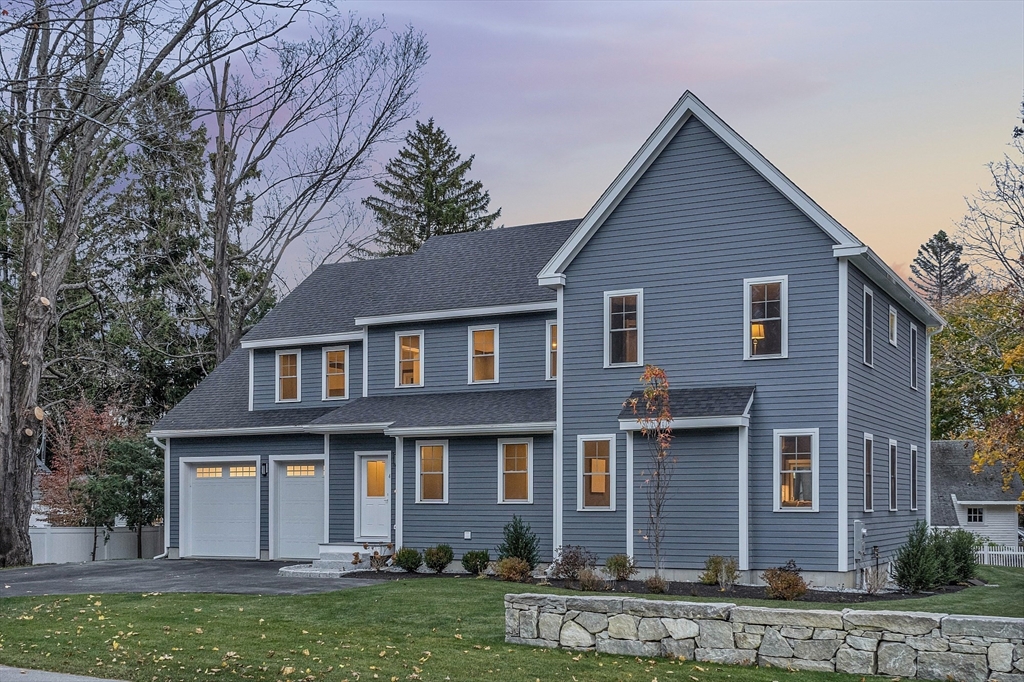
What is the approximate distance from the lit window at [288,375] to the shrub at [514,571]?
30.8ft

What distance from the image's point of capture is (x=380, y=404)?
25.0 meters

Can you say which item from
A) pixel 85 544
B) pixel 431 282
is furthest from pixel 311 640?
pixel 85 544

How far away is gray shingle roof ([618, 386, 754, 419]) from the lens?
19391mm

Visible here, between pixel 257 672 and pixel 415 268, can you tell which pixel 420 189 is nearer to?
pixel 415 268

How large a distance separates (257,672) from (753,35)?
15.7m

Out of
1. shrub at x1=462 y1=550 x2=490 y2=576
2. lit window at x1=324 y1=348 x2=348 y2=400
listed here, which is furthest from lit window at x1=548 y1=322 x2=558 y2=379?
lit window at x1=324 y1=348 x2=348 y2=400

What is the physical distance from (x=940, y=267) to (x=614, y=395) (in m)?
48.0

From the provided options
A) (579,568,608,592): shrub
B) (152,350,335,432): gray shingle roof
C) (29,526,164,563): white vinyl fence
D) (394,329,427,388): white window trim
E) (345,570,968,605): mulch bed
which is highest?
(394,329,427,388): white window trim

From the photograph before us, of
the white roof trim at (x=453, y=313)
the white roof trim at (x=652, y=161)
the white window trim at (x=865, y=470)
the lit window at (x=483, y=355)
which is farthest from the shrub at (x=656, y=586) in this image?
the lit window at (x=483, y=355)

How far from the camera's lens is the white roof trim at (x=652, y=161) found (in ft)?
63.6

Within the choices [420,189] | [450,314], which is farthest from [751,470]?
[420,189]

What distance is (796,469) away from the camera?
19422mm

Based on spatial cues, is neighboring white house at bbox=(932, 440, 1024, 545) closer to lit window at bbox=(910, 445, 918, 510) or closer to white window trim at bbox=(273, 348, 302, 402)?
lit window at bbox=(910, 445, 918, 510)

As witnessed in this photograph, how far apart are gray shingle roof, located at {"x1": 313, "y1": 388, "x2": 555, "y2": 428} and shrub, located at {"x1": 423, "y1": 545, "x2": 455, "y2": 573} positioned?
8.59ft
